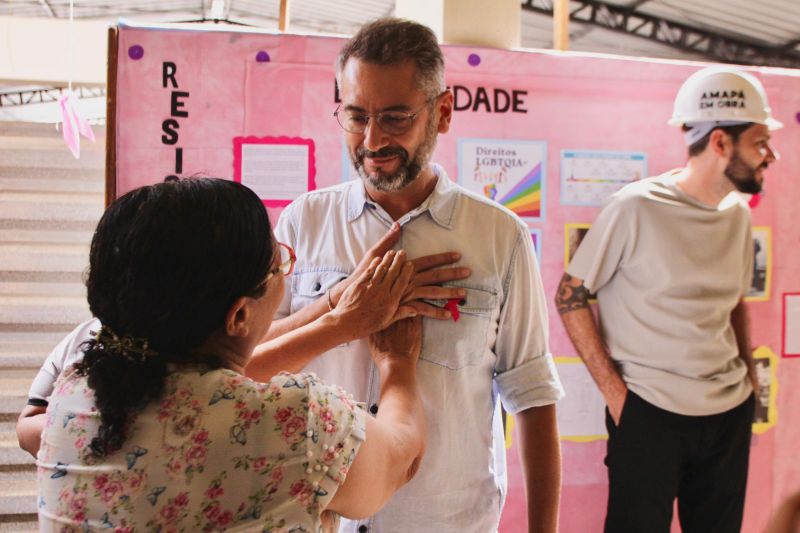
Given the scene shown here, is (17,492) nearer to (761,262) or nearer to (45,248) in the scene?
(45,248)

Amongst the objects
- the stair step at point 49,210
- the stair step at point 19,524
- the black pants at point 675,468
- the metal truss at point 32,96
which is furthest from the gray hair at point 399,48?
the metal truss at point 32,96

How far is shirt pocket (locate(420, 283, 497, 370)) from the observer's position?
5.32ft

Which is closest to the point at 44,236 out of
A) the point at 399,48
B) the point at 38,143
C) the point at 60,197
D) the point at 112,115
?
the point at 60,197

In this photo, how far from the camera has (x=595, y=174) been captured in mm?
2699

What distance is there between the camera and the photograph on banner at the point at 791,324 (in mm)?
2861

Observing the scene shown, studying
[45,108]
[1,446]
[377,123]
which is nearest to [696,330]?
[377,123]

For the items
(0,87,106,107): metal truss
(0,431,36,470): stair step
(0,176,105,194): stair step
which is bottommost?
(0,431,36,470): stair step

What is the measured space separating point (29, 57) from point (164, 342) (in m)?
4.50

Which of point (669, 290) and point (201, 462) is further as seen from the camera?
point (669, 290)

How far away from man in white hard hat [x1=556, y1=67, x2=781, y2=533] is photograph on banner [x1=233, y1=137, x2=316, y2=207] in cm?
104

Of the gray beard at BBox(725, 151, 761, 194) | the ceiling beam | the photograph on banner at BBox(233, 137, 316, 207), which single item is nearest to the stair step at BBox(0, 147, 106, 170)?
the photograph on banner at BBox(233, 137, 316, 207)

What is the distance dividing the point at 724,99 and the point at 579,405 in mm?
Result: 1271

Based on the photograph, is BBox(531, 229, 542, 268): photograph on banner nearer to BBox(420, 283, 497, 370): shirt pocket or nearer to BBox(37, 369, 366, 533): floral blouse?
BBox(420, 283, 497, 370): shirt pocket

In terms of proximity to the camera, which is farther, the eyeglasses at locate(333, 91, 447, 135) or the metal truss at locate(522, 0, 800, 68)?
the metal truss at locate(522, 0, 800, 68)
